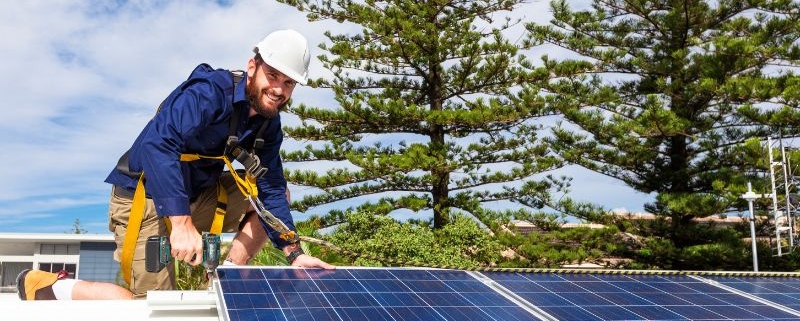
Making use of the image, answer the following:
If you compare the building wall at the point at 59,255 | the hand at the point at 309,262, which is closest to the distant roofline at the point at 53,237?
the building wall at the point at 59,255

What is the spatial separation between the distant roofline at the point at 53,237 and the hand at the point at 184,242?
1745cm

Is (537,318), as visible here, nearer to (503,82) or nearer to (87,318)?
(87,318)

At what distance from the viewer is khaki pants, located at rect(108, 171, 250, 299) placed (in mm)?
3902

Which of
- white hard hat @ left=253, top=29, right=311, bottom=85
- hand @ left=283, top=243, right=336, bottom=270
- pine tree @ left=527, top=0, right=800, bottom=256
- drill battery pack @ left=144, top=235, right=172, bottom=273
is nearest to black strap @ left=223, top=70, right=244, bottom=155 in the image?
white hard hat @ left=253, top=29, right=311, bottom=85

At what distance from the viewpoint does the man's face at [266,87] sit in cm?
380

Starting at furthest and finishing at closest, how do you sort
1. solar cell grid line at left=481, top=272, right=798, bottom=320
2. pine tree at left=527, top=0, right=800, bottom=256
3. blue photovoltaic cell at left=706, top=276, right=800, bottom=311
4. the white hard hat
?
pine tree at left=527, top=0, right=800, bottom=256 → blue photovoltaic cell at left=706, top=276, right=800, bottom=311 → the white hard hat → solar cell grid line at left=481, top=272, right=798, bottom=320

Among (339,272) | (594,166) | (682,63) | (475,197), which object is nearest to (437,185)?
(475,197)

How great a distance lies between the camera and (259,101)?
3846 mm

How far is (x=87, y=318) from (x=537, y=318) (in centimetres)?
193

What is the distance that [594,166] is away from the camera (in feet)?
59.3

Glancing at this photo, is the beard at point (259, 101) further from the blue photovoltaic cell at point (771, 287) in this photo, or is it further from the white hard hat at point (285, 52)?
the blue photovoltaic cell at point (771, 287)

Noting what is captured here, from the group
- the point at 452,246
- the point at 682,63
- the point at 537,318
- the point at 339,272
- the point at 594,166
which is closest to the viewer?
the point at 537,318

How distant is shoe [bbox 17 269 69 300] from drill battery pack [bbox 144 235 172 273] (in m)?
0.86

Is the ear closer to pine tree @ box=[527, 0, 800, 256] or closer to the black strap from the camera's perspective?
the black strap
